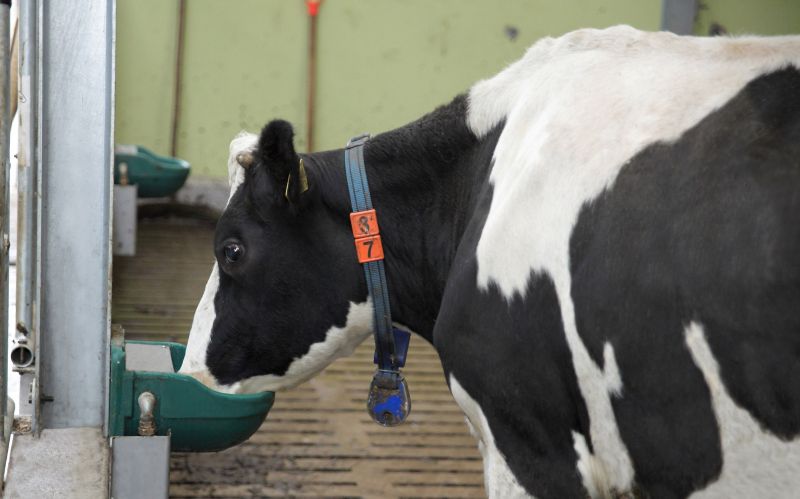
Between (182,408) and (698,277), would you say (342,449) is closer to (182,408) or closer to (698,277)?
(182,408)

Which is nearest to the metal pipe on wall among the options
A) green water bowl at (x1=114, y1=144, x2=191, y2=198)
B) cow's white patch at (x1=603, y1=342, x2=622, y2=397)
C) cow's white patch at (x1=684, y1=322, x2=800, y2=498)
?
cow's white patch at (x1=603, y1=342, x2=622, y2=397)

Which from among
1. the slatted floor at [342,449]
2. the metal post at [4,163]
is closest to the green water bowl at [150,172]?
the slatted floor at [342,449]

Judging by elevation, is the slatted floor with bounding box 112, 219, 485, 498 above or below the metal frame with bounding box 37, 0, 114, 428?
below

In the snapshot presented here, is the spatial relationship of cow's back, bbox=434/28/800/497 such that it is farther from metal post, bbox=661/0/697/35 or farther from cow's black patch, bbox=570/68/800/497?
metal post, bbox=661/0/697/35

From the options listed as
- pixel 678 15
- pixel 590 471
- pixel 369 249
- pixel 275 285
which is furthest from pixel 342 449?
pixel 678 15

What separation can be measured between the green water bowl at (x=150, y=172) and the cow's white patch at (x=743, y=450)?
6.06 metres

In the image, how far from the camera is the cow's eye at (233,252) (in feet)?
9.14

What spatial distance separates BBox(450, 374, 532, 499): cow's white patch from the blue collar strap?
16.5 inches

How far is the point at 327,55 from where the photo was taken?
29.6 feet

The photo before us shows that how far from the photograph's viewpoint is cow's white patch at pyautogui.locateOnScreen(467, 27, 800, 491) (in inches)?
80.4

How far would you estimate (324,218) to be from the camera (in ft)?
8.92

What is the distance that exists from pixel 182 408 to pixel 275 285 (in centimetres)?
38

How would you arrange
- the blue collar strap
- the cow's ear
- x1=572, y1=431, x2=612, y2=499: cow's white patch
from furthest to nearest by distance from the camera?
the blue collar strap, the cow's ear, x1=572, y1=431, x2=612, y2=499: cow's white patch

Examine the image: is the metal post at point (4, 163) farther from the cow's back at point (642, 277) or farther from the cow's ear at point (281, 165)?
the cow's back at point (642, 277)
